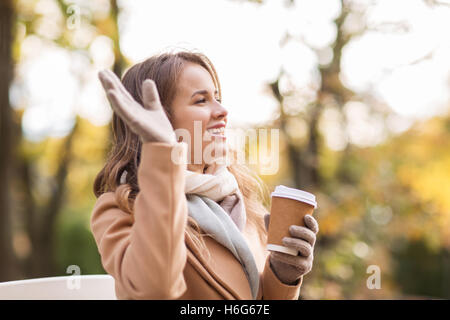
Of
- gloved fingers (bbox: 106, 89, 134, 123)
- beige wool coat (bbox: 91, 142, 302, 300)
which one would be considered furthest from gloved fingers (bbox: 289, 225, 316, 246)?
gloved fingers (bbox: 106, 89, 134, 123)

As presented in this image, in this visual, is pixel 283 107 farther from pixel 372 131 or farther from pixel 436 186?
pixel 436 186

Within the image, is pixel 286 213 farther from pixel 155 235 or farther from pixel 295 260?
pixel 155 235

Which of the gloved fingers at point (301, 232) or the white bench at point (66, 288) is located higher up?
the gloved fingers at point (301, 232)

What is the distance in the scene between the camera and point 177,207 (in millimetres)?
1118

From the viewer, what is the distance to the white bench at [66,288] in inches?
76.2

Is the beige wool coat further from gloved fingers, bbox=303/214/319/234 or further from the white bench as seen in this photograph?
the white bench

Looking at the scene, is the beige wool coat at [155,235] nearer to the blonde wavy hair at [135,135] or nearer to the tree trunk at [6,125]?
the blonde wavy hair at [135,135]

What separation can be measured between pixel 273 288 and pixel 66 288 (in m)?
0.96

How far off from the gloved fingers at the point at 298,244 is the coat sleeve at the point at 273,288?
Result: 17 cm

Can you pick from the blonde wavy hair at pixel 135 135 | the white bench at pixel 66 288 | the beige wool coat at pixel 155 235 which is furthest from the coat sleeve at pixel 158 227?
the white bench at pixel 66 288

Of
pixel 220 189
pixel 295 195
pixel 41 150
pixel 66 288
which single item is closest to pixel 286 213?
pixel 295 195

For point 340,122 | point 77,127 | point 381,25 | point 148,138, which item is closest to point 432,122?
point 340,122

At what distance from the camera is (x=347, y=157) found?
4.59 m

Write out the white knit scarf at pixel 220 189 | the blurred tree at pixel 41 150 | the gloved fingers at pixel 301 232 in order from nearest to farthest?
1. the gloved fingers at pixel 301 232
2. the white knit scarf at pixel 220 189
3. the blurred tree at pixel 41 150
